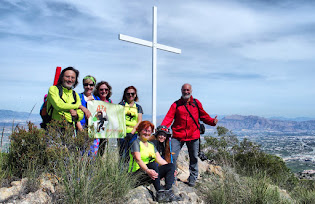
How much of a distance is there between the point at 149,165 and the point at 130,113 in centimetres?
109

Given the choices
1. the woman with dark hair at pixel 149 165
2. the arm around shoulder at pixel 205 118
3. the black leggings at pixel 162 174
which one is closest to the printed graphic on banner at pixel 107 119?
the woman with dark hair at pixel 149 165

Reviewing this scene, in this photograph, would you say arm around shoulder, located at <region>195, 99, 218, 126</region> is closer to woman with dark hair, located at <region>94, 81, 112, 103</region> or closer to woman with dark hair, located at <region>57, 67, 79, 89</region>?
woman with dark hair, located at <region>94, 81, 112, 103</region>

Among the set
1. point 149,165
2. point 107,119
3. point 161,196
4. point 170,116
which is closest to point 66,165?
point 107,119

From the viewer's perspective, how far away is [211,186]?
5074 millimetres

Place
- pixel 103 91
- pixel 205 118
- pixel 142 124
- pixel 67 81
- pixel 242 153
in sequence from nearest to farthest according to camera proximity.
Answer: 1. pixel 67 81
2. pixel 142 124
3. pixel 103 91
4. pixel 205 118
5. pixel 242 153

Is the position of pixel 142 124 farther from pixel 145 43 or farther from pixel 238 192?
pixel 145 43

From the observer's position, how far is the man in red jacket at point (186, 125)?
5293 millimetres

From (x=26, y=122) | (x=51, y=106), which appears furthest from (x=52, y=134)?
(x=26, y=122)

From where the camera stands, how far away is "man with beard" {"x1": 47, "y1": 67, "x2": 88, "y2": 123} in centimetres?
388

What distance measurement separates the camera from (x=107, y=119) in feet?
15.1

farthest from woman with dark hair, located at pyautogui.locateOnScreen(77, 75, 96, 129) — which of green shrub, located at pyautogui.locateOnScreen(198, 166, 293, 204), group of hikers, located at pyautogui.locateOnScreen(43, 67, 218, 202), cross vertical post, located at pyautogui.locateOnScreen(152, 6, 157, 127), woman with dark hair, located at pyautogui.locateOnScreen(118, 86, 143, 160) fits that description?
cross vertical post, located at pyautogui.locateOnScreen(152, 6, 157, 127)

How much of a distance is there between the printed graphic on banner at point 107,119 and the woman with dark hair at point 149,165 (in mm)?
407

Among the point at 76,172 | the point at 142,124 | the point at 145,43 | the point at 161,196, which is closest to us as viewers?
the point at 76,172

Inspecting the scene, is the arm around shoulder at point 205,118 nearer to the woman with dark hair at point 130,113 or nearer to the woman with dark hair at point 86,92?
the woman with dark hair at point 130,113
